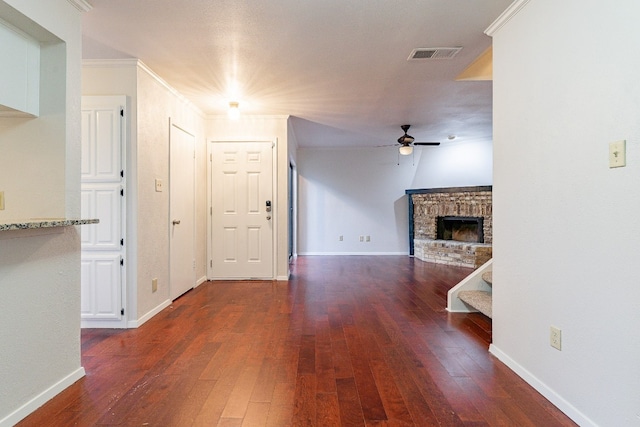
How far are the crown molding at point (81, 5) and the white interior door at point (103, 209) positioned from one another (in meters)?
0.84

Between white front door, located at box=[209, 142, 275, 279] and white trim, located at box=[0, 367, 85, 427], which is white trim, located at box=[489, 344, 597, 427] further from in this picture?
white front door, located at box=[209, 142, 275, 279]

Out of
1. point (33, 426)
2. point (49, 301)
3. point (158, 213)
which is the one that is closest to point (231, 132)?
point (158, 213)

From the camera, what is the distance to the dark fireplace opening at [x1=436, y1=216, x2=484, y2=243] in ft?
20.7

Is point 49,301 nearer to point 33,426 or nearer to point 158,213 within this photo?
point 33,426

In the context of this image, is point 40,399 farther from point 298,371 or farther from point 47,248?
point 298,371

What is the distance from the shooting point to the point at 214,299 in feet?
12.4

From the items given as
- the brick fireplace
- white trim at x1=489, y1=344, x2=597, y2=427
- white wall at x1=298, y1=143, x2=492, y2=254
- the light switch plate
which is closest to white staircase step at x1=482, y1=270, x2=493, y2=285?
white trim at x1=489, y1=344, x2=597, y2=427

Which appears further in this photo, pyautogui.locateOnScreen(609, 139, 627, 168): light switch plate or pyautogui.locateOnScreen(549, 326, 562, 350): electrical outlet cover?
pyautogui.locateOnScreen(549, 326, 562, 350): electrical outlet cover

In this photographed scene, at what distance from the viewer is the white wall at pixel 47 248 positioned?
5.43 ft

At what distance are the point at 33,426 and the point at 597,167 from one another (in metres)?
2.82

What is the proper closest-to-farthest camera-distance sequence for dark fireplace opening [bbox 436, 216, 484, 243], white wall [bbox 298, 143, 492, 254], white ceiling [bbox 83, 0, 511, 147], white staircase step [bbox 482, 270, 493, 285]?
white ceiling [bbox 83, 0, 511, 147] → white staircase step [bbox 482, 270, 493, 285] → dark fireplace opening [bbox 436, 216, 484, 243] → white wall [bbox 298, 143, 492, 254]

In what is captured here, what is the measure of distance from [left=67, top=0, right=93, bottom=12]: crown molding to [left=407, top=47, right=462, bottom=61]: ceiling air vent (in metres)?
2.29

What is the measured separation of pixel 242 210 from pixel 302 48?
8.42 feet

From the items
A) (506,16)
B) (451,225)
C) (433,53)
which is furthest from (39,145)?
(451,225)
